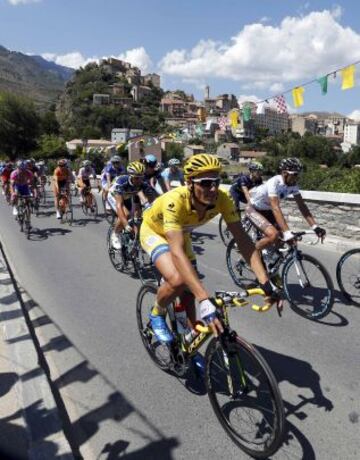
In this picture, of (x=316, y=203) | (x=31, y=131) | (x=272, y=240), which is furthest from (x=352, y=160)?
(x=272, y=240)

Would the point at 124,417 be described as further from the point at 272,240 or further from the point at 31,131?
the point at 31,131

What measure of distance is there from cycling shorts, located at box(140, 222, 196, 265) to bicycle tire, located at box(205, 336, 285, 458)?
103 cm

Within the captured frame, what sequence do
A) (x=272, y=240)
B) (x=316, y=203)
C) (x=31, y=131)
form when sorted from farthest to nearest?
(x=31, y=131)
(x=316, y=203)
(x=272, y=240)

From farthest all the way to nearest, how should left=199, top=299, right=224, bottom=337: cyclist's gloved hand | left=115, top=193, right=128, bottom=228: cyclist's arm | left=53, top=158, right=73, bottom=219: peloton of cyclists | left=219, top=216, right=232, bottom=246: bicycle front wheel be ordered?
1. left=53, top=158, right=73, bottom=219: peloton of cyclists
2. left=219, top=216, right=232, bottom=246: bicycle front wheel
3. left=115, top=193, right=128, bottom=228: cyclist's arm
4. left=199, top=299, right=224, bottom=337: cyclist's gloved hand

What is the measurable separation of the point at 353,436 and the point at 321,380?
0.82 meters

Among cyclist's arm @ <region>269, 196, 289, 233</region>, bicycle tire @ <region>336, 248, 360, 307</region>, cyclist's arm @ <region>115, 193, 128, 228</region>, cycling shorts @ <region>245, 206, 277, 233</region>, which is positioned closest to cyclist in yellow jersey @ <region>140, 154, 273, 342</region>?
cyclist's arm @ <region>269, 196, 289, 233</region>

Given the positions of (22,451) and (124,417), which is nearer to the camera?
(22,451)

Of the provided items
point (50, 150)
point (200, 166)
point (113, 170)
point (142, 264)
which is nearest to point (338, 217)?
point (142, 264)

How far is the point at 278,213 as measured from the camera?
5.98 m

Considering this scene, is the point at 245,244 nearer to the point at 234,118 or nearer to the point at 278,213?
the point at 278,213

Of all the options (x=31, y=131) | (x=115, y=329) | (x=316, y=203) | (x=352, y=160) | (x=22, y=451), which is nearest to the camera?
(x=22, y=451)

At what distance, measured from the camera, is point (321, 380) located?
4117mm

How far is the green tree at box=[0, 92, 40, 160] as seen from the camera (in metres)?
85.6

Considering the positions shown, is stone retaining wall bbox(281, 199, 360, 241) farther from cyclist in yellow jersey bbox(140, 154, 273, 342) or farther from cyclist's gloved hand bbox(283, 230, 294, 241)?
cyclist in yellow jersey bbox(140, 154, 273, 342)
